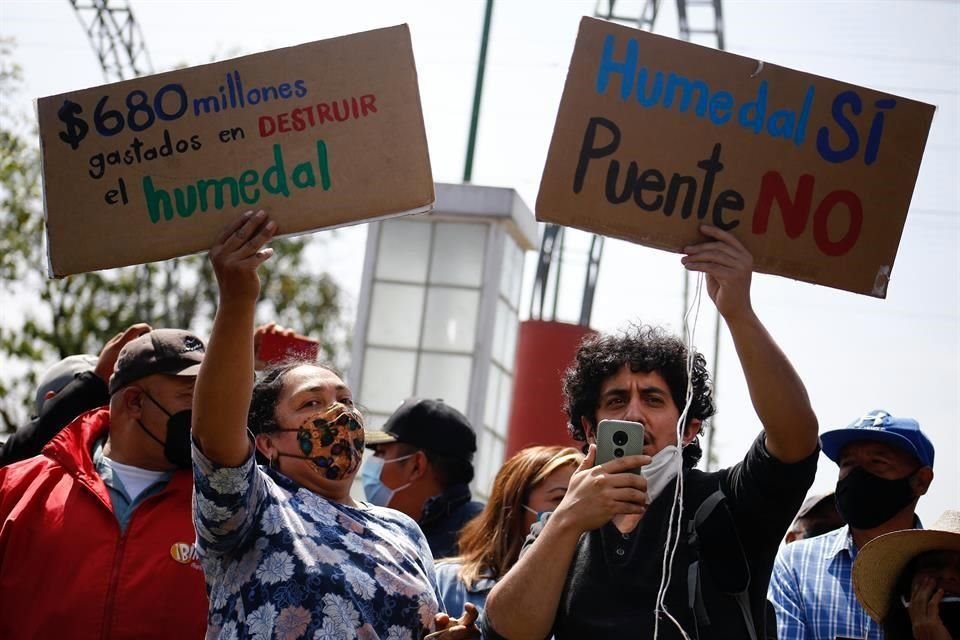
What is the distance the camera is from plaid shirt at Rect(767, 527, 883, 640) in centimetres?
480

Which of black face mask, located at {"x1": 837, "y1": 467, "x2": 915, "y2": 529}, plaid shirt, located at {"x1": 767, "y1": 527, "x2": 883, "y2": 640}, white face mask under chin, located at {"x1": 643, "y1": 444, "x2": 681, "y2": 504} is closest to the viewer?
white face mask under chin, located at {"x1": 643, "y1": 444, "x2": 681, "y2": 504}


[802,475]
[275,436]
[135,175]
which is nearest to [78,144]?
[135,175]

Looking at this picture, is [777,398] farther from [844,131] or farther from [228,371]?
[228,371]

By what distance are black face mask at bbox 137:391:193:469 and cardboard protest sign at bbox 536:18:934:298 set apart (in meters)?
1.66

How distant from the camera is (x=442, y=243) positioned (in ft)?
34.8

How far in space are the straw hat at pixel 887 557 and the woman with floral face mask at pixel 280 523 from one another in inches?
52.5

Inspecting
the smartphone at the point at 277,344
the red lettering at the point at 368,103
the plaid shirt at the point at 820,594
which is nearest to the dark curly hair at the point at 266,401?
the red lettering at the point at 368,103

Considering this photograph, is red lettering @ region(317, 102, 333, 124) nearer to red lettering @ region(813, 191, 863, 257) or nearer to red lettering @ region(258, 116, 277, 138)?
red lettering @ region(258, 116, 277, 138)

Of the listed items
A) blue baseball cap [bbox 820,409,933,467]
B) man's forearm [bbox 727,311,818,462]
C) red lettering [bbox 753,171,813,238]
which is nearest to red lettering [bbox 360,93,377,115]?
red lettering [bbox 753,171,813,238]

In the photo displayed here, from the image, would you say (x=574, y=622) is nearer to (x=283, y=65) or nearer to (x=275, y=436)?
(x=275, y=436)

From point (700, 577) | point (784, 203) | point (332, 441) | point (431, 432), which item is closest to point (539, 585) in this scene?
point (700, 577)

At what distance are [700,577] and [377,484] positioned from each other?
299cm

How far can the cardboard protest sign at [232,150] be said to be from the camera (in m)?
3.60

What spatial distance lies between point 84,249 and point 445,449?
2.59 m
